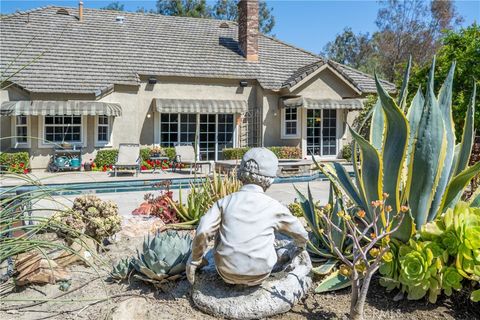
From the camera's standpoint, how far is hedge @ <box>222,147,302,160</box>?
27.4m

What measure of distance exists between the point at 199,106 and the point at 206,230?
2347 cm

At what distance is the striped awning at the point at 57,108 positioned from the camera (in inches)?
914

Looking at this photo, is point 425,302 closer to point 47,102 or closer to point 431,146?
point 431,146

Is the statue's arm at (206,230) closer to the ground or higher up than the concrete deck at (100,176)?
higher up

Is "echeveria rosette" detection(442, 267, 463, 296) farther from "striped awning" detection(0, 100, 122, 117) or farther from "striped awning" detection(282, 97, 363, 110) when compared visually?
"striped awning" detection(282, 97, 363, 110)

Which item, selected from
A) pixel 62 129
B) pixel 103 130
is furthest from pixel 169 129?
pixel 62 129

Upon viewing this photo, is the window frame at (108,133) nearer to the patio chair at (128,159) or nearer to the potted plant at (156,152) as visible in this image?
the potted plant at (156,152)

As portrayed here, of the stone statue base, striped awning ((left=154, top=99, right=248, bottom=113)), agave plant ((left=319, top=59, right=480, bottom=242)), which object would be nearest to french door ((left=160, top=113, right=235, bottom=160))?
striped awning ((left=154, top=99, right=248, bottom=113))

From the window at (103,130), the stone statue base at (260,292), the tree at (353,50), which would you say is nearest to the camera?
the stone statue base at (260,292)

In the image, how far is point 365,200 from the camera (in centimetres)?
559

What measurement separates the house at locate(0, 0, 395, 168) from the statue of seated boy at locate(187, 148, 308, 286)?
841 inches

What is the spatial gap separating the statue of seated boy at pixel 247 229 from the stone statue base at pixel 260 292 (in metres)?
0.19

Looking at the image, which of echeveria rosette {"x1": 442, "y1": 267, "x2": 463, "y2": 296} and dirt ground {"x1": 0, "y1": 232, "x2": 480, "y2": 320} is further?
dirt ground {"x1": 0, "y1": 232, "x2": 480, "y2": 320}

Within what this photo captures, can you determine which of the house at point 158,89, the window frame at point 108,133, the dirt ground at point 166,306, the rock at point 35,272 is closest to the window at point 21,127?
the house at point 158,89
